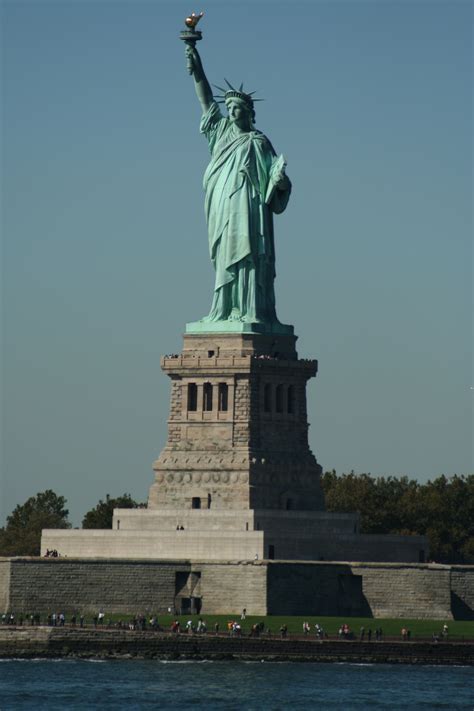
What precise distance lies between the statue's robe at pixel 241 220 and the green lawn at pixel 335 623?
49.2 ft

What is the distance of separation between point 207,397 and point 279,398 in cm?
329

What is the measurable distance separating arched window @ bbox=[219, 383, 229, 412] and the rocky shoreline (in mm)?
14078

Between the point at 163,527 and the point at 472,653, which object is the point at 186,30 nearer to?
the point at 163,527

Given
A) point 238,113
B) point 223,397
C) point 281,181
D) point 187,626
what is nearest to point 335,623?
point 187,626

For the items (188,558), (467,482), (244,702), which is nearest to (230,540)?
(188,558)

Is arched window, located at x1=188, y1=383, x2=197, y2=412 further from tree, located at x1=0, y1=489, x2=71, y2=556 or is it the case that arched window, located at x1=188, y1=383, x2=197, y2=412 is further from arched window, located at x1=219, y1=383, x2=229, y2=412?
tree, located at x1=0, y1=489, x2=71, y2=556

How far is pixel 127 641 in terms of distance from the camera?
105000 mm

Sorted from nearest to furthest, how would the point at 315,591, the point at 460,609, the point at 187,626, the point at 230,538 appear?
the point at 187,626 < the point at 315,591 < the point at 460,609 < the point at 230,538

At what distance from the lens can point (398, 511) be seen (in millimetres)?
131125

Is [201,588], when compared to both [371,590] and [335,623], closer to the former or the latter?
[335,623]

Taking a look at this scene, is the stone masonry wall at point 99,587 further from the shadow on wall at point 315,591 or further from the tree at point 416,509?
the tree at point 416,509

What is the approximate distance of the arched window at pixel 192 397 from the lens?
117m

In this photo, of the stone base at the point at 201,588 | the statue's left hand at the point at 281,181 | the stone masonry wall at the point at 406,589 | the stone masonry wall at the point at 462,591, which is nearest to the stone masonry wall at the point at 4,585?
the stone base at the point at 201,588

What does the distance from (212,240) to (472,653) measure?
944 inches
